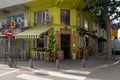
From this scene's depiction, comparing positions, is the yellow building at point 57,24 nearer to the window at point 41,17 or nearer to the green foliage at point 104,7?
the window at point 41,17

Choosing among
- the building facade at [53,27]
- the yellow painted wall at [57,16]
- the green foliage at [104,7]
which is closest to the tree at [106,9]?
the green foliage at [104,7]

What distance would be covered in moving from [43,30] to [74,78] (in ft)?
34.1

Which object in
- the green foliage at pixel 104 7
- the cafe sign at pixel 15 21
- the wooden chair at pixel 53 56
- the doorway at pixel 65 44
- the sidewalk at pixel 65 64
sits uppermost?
the green foliage at pixel 104 7

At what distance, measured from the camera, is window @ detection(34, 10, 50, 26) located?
23.2 m

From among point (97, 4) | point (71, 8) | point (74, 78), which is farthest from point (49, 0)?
point (74, 78)

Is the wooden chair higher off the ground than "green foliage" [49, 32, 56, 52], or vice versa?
"green foliage" [49, 32, 56, 52]

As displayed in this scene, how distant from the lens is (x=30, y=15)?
2469cm

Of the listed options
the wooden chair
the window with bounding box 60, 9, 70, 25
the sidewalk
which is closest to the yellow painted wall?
the window with bounding box 60, 9, 70, 25

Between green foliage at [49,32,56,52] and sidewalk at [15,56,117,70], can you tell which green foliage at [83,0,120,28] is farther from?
sidewalk at [15,56,117,70]

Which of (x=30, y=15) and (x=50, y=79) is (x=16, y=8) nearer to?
(x=30, y=15)

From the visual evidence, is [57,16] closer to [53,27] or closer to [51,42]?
[53,27]

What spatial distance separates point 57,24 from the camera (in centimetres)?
2258

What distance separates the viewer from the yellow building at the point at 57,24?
74.1 ft

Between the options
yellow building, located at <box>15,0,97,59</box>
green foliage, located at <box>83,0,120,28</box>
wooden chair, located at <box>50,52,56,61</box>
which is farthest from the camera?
yellow building, located at <box>15,0,97,59</box>
